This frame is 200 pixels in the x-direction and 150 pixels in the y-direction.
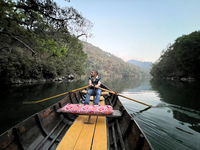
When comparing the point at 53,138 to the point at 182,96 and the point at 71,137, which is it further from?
the point at 182,96

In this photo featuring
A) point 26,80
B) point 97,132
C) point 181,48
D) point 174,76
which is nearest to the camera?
point 97,132

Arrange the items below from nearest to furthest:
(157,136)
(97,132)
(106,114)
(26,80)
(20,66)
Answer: (97,132), (106,114), (157,136), (20,66), (26,80)

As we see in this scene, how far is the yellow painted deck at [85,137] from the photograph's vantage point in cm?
183

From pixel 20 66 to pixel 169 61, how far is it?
48170 mm

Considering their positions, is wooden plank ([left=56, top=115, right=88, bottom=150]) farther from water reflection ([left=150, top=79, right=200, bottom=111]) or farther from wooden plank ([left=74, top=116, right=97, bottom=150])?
water reflection ([left=150, top=79, right=200, bottom=111])

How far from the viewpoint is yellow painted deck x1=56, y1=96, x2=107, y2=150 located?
6.00 feet

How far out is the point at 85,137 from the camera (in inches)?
81.1

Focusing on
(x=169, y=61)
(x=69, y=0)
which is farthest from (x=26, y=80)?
(x=169, y=61)

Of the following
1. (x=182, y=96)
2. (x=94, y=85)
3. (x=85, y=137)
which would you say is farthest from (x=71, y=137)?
(x=182, y=96)

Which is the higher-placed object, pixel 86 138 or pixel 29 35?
pixel 29 35

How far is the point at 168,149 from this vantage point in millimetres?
2734

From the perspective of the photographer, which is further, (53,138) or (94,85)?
(94,85)

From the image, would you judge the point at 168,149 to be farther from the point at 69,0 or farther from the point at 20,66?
the point at 20,66

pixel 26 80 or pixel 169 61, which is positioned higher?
pixel 169 61
